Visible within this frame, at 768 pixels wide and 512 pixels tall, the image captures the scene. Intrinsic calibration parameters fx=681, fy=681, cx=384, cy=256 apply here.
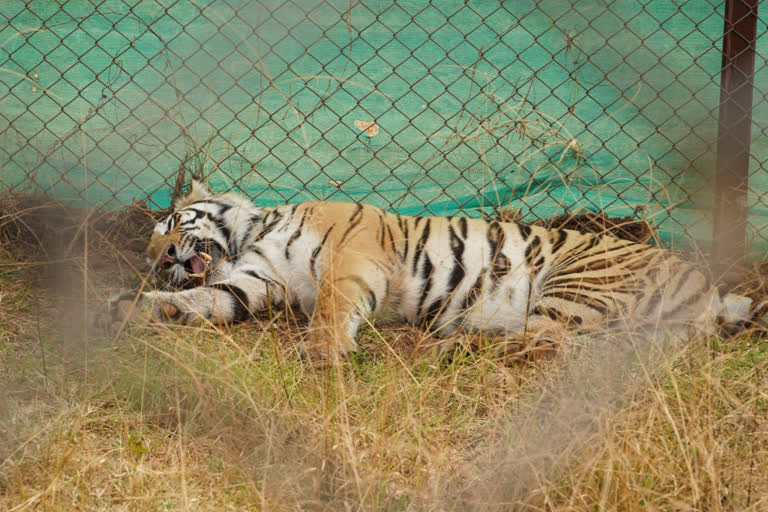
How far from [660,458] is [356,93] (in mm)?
2765

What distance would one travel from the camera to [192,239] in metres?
3.23

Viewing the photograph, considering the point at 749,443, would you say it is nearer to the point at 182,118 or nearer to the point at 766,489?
the point at 766,489

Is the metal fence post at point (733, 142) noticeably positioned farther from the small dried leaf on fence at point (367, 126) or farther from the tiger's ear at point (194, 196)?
the small dried leaf on fence at point (367, 126)

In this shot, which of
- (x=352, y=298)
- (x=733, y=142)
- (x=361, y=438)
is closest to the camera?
(x=733, y=142)

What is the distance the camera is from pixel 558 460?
1.38 m

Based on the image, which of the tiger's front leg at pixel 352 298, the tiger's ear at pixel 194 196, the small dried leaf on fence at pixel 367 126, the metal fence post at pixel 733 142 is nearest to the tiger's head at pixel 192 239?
the tiger's ear at pixel 194 196

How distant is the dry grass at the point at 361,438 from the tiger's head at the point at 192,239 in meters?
0.92

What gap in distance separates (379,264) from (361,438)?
1.32 meters

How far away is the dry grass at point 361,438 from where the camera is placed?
1.38 meters

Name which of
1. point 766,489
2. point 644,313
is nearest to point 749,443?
point 766,489

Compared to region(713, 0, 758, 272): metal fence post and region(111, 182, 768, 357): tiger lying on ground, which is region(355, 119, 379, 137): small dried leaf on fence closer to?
region(111, 182, 768, 357): tiger lying on ground

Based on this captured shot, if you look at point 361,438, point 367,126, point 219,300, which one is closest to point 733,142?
point 361,438

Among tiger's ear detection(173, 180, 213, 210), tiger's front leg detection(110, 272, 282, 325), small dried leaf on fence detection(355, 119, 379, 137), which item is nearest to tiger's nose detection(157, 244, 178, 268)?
tiger's front leg detection(110, 272, 282, 325)

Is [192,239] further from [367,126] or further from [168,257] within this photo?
[367,126]
